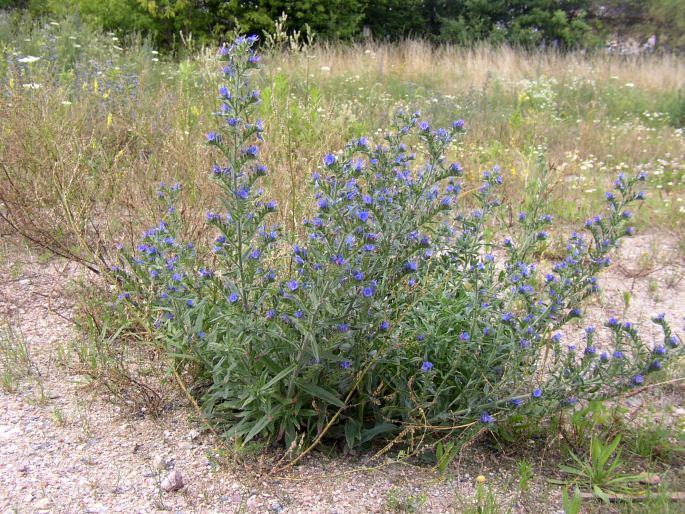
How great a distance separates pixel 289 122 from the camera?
18.7ft

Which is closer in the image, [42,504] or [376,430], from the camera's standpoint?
[42,504]

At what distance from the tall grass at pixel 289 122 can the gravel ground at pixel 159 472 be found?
0.79 meters

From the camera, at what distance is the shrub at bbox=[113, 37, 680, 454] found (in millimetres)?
2178

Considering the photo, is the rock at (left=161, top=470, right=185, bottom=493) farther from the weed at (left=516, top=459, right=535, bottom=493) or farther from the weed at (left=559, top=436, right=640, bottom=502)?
the weed at (left=559, top=436, right=640, bottom=502)

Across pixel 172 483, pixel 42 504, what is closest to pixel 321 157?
pixel 172 483

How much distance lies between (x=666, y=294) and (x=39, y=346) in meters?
4.06

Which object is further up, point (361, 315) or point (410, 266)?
point (410, 266)

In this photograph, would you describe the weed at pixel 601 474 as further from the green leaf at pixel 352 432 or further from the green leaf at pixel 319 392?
the green leaf at pixel 319 392

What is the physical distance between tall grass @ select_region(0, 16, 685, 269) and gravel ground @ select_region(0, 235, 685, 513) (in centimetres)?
79

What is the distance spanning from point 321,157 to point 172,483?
116 inches

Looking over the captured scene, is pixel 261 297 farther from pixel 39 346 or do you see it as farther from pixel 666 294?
pixel 666 294

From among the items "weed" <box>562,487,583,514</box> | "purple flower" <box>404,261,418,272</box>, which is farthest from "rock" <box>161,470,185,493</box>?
"weed" <box>562,487,583,514</box>

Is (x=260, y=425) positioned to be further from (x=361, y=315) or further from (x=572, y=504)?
(x=572, y=504)

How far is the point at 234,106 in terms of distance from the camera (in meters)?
2.11
